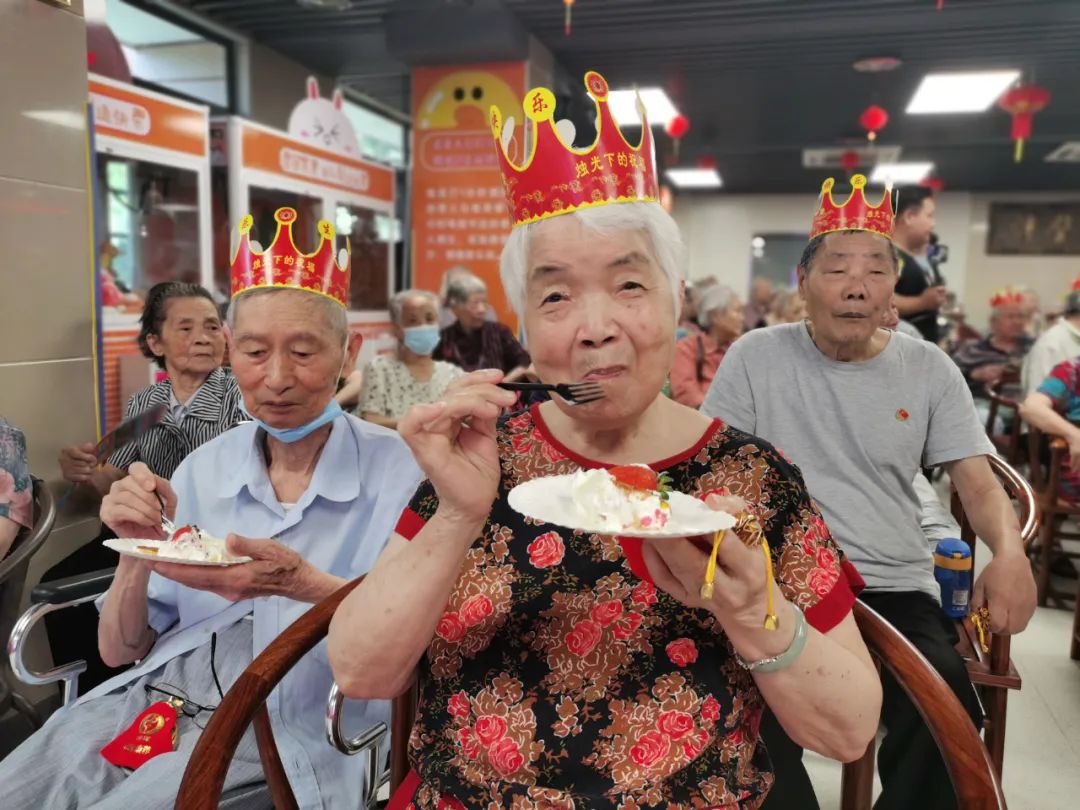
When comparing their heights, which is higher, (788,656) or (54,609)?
(788,656)

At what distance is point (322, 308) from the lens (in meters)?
1.68

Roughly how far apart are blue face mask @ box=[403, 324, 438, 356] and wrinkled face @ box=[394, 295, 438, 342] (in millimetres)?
30

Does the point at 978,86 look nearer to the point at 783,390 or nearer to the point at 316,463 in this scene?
the point at 783,390

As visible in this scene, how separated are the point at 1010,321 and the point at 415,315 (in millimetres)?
5363

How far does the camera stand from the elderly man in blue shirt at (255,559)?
1303 mm

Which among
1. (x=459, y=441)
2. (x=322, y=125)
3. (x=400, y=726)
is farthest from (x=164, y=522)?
(x=322, y=125)

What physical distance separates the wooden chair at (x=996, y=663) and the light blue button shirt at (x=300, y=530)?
1.31m

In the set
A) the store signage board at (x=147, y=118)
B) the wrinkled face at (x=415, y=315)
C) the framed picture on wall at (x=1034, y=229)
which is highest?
the framed picture on wall at (x=1034, y=229)

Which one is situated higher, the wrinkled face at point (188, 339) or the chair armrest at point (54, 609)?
the wrinkled face at point (188, 339)

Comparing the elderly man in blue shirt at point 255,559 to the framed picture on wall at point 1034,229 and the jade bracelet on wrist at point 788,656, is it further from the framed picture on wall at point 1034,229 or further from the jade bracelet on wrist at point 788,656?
the framed picture on wall at point 1034,229

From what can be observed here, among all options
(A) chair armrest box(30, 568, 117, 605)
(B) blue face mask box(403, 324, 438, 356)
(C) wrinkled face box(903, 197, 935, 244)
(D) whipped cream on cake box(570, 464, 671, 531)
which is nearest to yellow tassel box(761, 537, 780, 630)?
(D) whipped cream on cake box(570, 464, 671, 531)

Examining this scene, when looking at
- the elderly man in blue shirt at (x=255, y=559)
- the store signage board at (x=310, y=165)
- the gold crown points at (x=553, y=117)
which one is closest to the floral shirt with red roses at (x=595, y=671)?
the elderly man in blue shirt at (x=255, y=559)

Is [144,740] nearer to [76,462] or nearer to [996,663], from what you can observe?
[996,663]

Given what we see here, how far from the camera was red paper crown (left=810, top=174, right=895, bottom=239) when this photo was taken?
6.73ft
